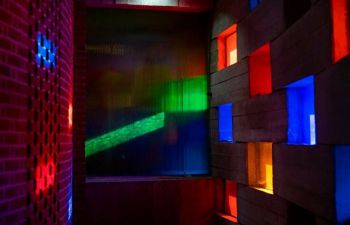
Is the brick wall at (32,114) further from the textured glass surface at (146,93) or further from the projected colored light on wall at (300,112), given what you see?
the textured glass surface at (146,93)

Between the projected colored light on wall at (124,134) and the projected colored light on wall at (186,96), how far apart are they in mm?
240

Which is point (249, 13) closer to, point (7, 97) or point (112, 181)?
point (112, 181)

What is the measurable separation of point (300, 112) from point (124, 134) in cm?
312

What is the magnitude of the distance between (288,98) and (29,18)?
94.9 inches

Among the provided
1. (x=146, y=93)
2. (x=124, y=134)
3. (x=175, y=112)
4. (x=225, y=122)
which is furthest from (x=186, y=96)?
A: (x=124, y=134)

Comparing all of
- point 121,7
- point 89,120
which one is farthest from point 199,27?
point 89,120

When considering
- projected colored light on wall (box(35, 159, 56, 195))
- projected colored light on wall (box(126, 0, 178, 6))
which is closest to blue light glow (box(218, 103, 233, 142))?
projected colored light on wall (box(126, 0, 178, 6))

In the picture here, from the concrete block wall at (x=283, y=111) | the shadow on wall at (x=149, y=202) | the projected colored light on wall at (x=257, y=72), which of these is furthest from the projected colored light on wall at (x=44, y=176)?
the projected colored light on wall at (x=257, y=72)

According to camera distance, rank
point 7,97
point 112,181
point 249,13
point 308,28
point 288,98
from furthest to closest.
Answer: point 112,181 → point 249,13 → point 288,98 → point 308,28 → point 7,97

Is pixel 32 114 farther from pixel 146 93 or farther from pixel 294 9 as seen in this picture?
pixel 146 93

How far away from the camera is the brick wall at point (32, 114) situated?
2330 millimetres

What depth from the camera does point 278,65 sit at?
3.93 meters

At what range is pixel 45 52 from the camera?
3027 millimetres

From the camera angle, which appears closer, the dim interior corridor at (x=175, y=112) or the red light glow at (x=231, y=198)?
the dim interior corridor at (x=175, y=112)
